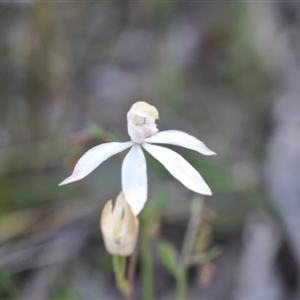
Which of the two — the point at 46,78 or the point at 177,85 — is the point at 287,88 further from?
the point at 46,78

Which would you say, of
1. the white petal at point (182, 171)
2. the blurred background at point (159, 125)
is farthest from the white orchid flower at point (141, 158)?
the blurred background at point (159, 125)

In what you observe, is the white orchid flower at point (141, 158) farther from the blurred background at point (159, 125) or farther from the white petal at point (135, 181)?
the blurred background at point (159, 125)

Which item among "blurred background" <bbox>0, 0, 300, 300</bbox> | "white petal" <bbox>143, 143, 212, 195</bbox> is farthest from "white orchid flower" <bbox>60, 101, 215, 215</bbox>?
"blurred background" <bbox>0, 0, 300, 300</bbox>

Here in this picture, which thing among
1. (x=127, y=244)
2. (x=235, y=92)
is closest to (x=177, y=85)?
(x=235, y=92)

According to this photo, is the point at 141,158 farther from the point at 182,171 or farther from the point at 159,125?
the point at 159,125

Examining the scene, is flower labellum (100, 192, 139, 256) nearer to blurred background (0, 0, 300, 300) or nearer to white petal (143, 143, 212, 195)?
white petal (143, 143, 212, 195)
